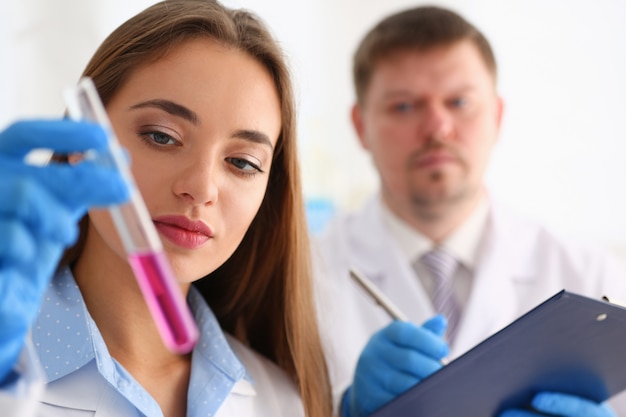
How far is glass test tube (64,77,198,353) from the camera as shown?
0.75m

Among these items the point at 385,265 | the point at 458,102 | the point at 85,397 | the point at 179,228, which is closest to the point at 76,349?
the point at 85,397

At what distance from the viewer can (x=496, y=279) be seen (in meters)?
1.83

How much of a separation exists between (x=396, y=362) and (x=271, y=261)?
0.28 metres

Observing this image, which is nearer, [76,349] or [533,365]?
[76,349]

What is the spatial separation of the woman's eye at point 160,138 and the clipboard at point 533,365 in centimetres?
49

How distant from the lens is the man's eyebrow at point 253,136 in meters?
1.07

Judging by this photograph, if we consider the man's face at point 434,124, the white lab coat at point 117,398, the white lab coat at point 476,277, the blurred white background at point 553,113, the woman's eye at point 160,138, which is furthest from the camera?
the blurred white background at point 553,113

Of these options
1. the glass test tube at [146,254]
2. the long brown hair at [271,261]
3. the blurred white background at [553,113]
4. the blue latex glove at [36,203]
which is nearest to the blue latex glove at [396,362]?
the long brown hair at [271,261]

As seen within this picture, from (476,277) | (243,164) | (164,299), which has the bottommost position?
(164,299)

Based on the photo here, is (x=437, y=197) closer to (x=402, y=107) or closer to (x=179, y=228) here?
(x=402, y=107)

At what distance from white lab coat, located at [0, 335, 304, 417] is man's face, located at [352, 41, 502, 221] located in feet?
2.42

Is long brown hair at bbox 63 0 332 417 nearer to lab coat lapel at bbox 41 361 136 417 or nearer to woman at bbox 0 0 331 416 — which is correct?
woman at bbox 0 0 331 416

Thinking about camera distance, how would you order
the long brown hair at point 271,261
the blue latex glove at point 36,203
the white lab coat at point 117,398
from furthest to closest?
the long brown hair at point 271,261 → the white lab coat at point 117,398 → the blue latex glove at point 36,203

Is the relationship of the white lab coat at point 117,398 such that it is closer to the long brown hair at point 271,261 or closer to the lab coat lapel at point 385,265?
the long brown hair at point 271,261
